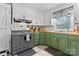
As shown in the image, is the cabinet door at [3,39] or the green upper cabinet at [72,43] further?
the green upper cabinet at [72,43]

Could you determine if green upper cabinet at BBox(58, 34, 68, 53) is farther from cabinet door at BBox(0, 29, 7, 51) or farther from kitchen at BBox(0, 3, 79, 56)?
cabinet door at BBox(0, 29, 7, 51)

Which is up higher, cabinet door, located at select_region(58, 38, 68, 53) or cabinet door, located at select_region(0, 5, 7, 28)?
cabinet door, located at select_region(0, 5, 7, 28)

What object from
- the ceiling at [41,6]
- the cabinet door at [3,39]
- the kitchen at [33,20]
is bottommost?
the cabinet door at [3,39]

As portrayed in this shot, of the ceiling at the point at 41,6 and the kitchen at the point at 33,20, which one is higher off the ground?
the ceiling at the point at 41,6

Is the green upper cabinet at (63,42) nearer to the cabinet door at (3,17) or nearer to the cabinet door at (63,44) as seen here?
the cabinet door at (63,44)

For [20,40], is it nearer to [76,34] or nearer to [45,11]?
[45,11]

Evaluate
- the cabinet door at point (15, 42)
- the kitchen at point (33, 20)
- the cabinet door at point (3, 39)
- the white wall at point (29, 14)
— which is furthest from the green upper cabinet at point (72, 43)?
the cabinet door at point (3, 39)

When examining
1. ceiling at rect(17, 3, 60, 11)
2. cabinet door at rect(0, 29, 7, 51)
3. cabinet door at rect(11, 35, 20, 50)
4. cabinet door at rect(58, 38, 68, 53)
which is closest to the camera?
ceiling at rect(17, 3, 60, 11)

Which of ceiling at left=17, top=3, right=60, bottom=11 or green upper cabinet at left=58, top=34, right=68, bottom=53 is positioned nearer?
ceiling at left=17, top=3, right=60, bottom=11

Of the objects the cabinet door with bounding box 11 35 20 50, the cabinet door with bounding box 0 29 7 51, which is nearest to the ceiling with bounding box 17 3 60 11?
the cabinet door with bounding box 0 29 7 51

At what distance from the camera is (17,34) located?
5.21 ft

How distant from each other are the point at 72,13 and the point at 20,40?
97 centimetres

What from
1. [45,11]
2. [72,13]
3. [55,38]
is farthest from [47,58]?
[55,38]

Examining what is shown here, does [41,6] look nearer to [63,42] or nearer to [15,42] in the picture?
[15,42]
